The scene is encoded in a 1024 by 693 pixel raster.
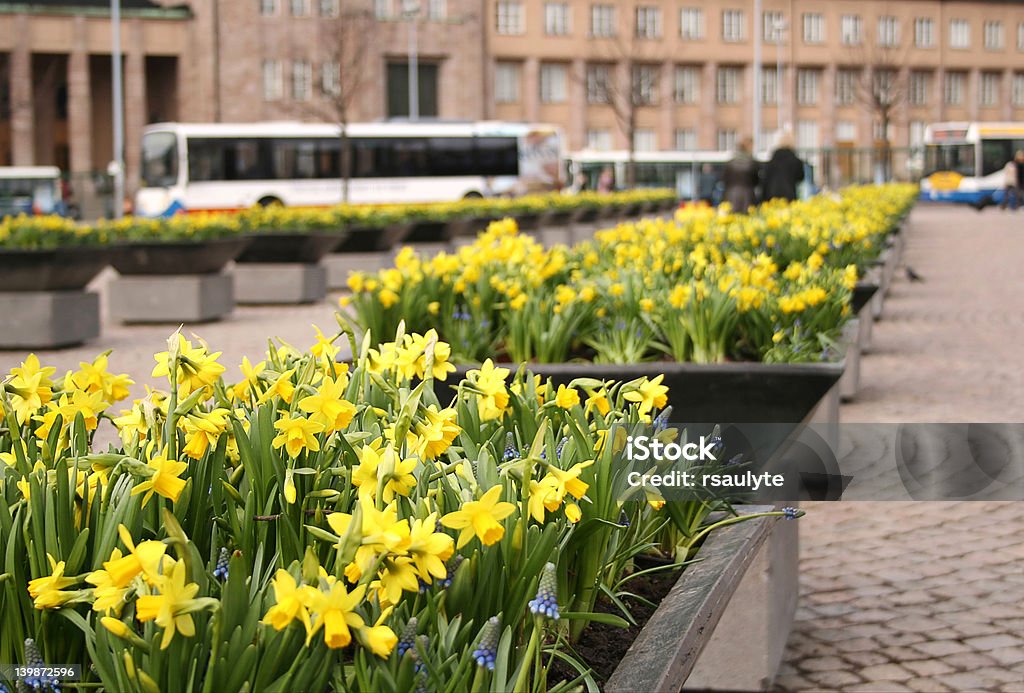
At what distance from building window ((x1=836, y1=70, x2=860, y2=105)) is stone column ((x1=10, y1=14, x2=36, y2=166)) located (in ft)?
149

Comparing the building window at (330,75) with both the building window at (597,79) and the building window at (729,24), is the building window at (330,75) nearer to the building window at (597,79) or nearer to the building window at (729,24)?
the building window at (597,79)

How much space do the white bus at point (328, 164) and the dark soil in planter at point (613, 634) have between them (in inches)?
1665

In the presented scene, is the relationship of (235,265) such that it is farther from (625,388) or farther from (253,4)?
(253,4)

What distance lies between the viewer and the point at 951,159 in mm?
63156

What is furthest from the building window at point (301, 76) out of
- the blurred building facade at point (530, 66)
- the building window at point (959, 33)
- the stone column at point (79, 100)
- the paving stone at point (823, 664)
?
the paving stone at point (823, 664)

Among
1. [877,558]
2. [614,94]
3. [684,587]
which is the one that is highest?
[614,94]

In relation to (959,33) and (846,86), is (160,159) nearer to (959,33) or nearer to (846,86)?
(846,86)

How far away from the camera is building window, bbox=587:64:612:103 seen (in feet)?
259

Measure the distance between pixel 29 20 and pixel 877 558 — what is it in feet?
215

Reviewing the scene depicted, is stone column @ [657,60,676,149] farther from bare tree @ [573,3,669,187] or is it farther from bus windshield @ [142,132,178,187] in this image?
bus windshield @ [142,132,178,187]

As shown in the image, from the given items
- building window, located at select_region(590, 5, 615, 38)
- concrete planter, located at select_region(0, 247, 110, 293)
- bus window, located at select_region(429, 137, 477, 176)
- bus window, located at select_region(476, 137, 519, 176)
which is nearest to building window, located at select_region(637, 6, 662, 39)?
building window, located at select_region(590, 5, 615, 38)

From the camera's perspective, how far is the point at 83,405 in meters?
3.39

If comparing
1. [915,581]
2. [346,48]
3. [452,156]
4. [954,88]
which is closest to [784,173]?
[915,581]

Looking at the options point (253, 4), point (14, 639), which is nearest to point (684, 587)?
point (14, 639)
